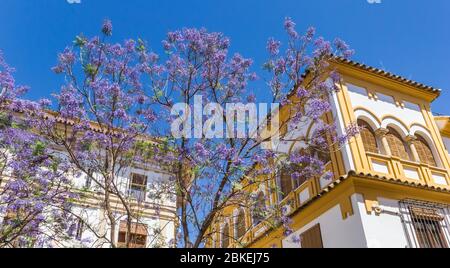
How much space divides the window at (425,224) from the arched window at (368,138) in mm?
1913

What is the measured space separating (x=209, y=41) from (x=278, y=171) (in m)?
3.41

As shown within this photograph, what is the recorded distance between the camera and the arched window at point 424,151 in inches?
504

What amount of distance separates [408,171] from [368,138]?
161cm

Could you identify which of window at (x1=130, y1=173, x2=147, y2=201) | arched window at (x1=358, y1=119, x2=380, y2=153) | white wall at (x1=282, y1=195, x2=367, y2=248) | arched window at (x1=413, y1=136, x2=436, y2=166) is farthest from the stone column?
window at (x1=130, y1=173, x2=147, y2=201)

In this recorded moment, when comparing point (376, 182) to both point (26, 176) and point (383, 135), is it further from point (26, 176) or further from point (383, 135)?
point (26, 176)

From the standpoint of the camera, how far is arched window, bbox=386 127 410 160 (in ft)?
40.2

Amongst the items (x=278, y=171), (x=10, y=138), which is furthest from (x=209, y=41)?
(x=10, y=138)

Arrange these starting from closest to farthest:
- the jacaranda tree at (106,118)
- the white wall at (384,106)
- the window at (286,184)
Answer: the jacaranda tree at (106,118) < the white wall at (384,106) < the window at (286,184)

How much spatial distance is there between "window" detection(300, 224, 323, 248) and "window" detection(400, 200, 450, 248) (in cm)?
240

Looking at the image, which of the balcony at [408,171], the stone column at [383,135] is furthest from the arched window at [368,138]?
the balcony at [408,171]

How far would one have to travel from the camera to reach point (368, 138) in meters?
12.0

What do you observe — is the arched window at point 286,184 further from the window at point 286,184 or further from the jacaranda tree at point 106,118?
the jacaranda tree at point 106,118
